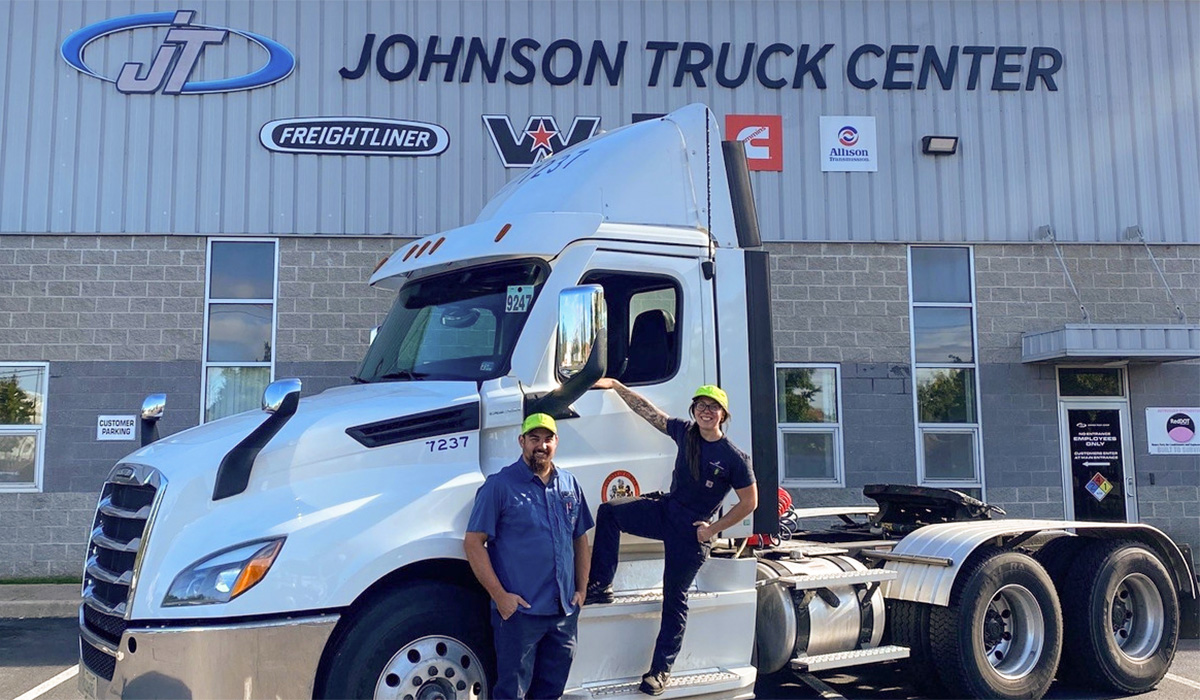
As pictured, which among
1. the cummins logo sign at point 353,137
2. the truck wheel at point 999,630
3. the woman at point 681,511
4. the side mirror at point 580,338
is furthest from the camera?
the cummins logo sign at point 353,137

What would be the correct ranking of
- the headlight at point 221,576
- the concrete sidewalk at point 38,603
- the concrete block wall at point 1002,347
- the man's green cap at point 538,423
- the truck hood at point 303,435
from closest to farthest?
the headlight at point 221,576 → the truck hood at point 303,435 → the man's green cap at point 538,423 → the concrete sidewalk at point 38,603 → the concrete block wall at point 1002,347

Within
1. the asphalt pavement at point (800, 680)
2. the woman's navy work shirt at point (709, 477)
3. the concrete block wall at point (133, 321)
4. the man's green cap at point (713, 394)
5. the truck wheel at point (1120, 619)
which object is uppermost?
the concrete block wall at point (133, 321)

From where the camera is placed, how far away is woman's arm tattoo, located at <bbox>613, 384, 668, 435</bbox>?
5.34 m

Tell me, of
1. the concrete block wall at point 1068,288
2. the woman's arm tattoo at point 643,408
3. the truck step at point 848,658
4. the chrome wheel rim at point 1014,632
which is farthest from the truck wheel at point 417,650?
the concrete block wall at point 1068,288

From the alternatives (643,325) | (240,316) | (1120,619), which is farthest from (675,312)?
(240,316)

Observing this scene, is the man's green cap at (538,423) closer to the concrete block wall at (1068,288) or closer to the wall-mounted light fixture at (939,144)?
the concrete block wall at (1068,288)

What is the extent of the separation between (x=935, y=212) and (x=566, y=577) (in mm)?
10470

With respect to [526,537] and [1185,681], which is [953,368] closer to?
[1185,681]

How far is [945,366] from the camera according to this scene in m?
13.3

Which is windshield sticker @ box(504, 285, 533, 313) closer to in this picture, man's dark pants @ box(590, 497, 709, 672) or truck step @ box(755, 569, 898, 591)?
man's dark pants @ box(590, 497, 709, 672)

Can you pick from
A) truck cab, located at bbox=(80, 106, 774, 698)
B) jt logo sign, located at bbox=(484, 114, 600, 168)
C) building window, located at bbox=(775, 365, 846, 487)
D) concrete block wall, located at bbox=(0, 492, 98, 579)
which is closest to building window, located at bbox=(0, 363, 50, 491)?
concrete block wall, located at bbox=(0, 492, 98, 579)

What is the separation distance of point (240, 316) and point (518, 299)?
8.67 m

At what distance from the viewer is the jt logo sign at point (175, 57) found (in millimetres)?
12875

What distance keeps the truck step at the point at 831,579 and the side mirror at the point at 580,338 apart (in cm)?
189
